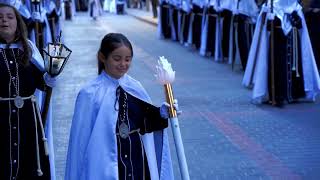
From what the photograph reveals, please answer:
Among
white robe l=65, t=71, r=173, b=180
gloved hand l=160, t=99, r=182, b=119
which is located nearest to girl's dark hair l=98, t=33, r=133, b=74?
white robe l=65, t=71, r=173, b=180

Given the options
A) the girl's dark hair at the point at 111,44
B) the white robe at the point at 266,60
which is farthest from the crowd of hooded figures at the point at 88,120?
the white robe at the point at 266,60

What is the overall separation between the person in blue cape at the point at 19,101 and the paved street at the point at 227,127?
6.59 feet

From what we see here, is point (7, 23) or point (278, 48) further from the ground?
point (7, 23)

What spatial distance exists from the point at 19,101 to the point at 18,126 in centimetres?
16

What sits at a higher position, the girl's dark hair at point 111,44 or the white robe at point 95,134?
the girl's dark hair at point 111,44

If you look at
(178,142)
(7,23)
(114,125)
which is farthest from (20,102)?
(178,142)

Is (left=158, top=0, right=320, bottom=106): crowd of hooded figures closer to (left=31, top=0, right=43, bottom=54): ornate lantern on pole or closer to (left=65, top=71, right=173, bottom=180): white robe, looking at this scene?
(left=31, top=0, right=43, bottom=54): ornate lantern on pole

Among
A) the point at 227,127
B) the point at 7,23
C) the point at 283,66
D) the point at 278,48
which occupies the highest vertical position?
the point at 7,23

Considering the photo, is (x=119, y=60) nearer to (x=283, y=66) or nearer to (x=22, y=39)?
(x=22, y=39)

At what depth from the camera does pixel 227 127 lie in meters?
7.91

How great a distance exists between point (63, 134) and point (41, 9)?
17.3 feet

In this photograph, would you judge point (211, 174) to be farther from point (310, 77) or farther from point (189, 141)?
point (310, 77)

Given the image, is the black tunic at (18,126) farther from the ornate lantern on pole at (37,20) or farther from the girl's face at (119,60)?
the ornate lantern on pole at (37,20)

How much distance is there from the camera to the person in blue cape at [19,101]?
392cm
